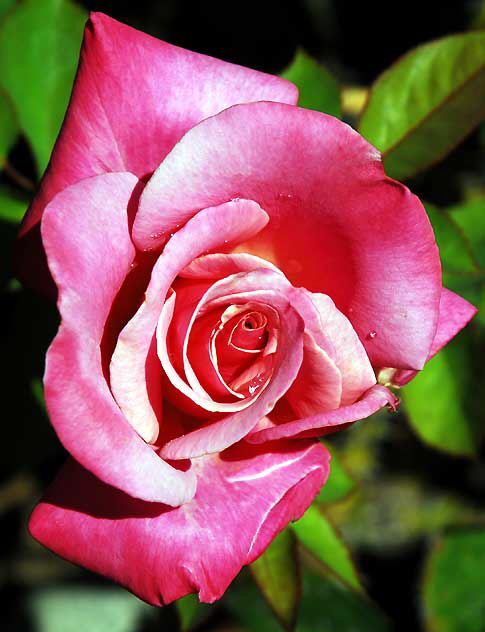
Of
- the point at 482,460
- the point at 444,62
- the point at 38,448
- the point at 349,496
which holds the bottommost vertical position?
the point at 482,460

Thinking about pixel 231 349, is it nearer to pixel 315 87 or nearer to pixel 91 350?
pixel 91 350

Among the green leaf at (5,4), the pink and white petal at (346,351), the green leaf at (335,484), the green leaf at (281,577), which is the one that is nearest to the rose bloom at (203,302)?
the pink and white petal at (346,351)

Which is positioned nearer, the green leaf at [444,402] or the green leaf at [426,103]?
the green leaf at [426,103]

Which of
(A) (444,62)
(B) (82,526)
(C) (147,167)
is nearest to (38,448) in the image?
(B) (82,526)

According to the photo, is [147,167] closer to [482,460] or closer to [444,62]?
[444,62]

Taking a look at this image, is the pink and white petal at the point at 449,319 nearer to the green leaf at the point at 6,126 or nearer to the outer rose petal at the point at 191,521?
the outer rose petal at the point at 191,521

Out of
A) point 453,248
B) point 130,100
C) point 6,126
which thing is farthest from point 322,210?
point 6,126

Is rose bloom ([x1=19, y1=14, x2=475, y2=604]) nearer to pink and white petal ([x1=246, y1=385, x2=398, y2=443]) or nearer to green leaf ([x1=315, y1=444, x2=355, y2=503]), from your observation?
pink and white petal ([x1=246, y1=385, x2=398, y2=443])
